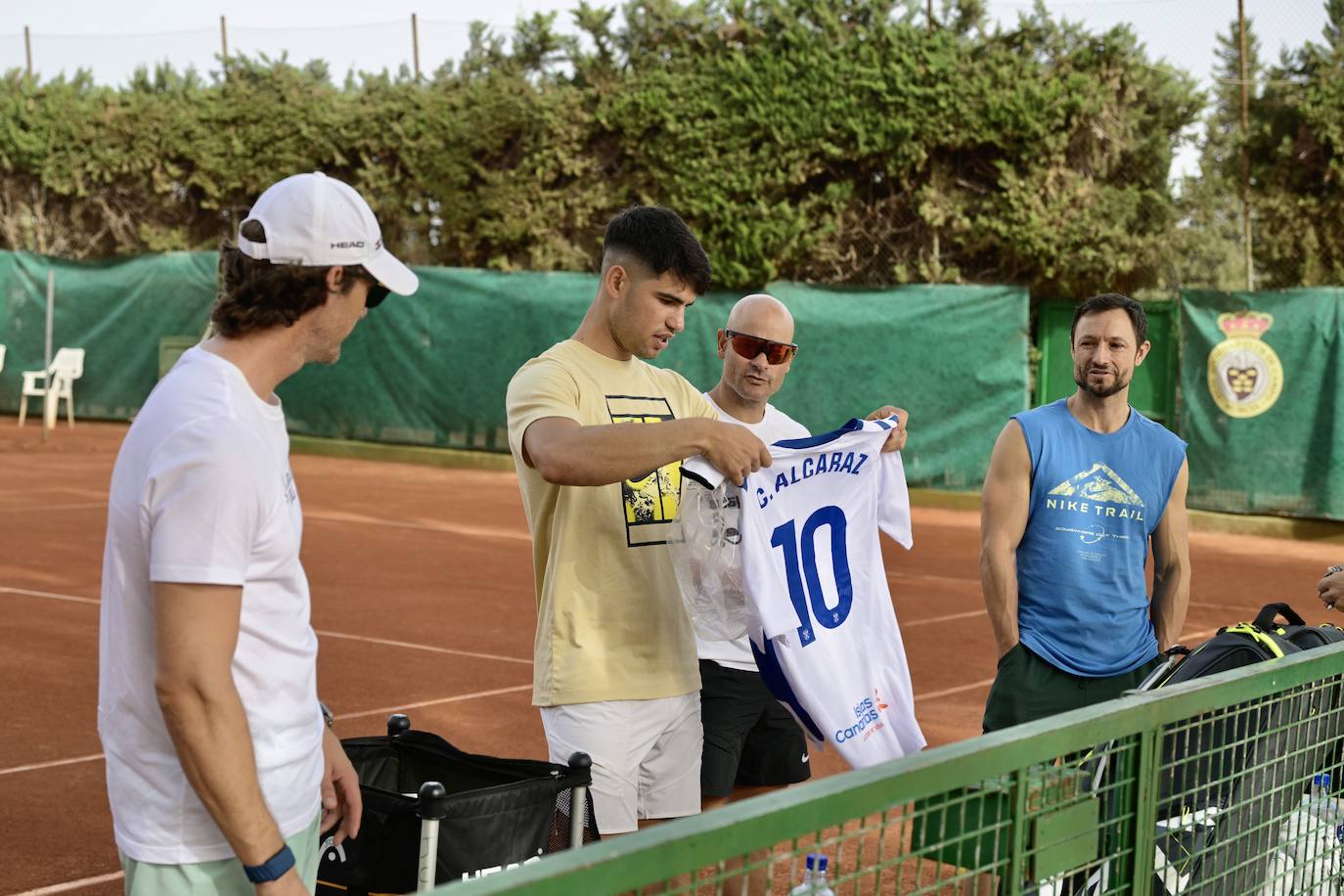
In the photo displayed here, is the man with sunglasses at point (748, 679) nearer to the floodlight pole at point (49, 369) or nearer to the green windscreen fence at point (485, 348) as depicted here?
the green windscreen fence at point (485, 348)

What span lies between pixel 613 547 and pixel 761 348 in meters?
1.35

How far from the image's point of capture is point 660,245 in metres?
3.46

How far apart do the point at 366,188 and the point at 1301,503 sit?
14.1 metres

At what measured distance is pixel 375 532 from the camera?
13.6m

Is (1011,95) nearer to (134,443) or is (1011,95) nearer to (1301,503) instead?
(1301,503)

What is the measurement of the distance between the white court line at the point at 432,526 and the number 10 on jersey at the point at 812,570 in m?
9.81

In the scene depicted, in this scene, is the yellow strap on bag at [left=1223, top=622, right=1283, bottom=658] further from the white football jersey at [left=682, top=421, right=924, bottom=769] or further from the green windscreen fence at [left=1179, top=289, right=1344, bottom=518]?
the green windscreen fence at [left=1179, top=289, right=1344, bottom=518]

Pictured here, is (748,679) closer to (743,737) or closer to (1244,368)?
(743,737)

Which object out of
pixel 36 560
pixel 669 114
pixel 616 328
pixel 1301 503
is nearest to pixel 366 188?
pixel 669 114

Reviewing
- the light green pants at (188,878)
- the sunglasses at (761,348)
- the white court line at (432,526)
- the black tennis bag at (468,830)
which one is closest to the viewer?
the light green pants at (188,878)

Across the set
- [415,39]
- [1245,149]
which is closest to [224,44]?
[415,39]

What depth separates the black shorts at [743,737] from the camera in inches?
166

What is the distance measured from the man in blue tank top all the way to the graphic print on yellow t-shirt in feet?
3.84

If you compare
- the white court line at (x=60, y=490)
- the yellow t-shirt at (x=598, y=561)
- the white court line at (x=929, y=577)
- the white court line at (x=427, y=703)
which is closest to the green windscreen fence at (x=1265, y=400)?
the white court line at (x=929, y=577)
